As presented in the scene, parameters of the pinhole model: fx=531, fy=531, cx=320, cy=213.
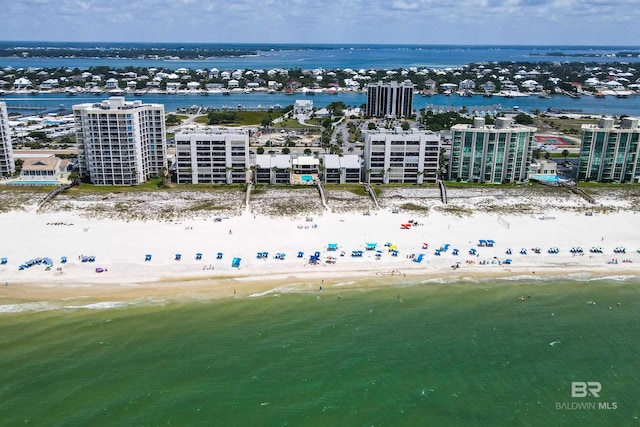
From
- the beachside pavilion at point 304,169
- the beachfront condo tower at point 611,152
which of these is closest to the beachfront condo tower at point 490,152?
the beachfront condo tower at point 611,152

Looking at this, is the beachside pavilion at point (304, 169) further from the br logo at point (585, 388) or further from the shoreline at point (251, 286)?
the br logo at point (585, 388)

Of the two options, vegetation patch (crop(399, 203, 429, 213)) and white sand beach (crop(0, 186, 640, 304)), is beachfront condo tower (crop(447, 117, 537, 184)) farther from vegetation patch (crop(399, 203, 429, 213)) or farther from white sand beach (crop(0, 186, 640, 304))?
vegetation patch (crop(399, 203, 429, 213))

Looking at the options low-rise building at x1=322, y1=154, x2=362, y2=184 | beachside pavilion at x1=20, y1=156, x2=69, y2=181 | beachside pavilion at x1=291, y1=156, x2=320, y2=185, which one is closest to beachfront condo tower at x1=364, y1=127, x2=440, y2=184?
low-rise building at x1=322, y1=154, x2=362, y2=184

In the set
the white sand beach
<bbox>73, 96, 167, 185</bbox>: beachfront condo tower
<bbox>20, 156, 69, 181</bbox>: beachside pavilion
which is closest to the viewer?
the white sand beach

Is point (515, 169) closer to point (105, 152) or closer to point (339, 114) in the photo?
point (105, 152)

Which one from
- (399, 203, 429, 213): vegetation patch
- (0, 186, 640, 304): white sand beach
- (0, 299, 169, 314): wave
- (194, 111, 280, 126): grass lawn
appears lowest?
(0, 299, 169, 314): wave

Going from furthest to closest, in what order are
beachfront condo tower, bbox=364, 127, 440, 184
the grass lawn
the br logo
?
the grass lawn < beachfront condo tower, bbox=364, 127, 440, 184 < the br logo

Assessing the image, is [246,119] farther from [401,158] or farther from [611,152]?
[611,152]
